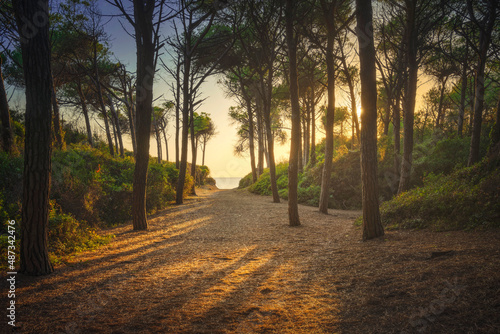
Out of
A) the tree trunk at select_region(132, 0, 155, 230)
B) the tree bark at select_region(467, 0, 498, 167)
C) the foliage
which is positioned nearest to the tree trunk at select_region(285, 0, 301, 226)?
the foliage

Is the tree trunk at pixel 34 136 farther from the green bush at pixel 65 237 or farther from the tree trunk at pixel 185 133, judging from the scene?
the tree trunk at pixel 185 133

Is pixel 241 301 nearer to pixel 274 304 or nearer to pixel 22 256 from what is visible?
pixel 274 304

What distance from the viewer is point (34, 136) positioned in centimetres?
341

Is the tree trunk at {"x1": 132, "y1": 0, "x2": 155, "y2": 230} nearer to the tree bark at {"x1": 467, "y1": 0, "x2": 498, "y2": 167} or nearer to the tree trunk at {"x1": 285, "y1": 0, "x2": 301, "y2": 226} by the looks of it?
the tree trunk at {"x1": 285, "y1": 0, "x2": 301, "y2": 226}

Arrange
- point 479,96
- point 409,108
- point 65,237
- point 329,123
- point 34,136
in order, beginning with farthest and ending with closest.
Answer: point 329,123, point 409,108, point 479,96, point 65,237, point 34,136

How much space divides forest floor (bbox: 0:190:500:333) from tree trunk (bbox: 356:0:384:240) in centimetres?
44

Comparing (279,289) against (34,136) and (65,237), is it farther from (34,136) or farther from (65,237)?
(65,237)

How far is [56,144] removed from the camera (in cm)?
943

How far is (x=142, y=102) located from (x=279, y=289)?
600 centimetres

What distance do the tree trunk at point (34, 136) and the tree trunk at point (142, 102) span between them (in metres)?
3.34

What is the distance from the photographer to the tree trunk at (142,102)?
6.82 metres

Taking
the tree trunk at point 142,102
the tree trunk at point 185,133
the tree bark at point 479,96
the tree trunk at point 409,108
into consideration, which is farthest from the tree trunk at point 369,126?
the tree trunk at point 185,133

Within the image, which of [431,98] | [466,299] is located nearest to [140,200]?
[466,299]

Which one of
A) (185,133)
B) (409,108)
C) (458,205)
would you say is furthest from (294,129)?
(185,133)
